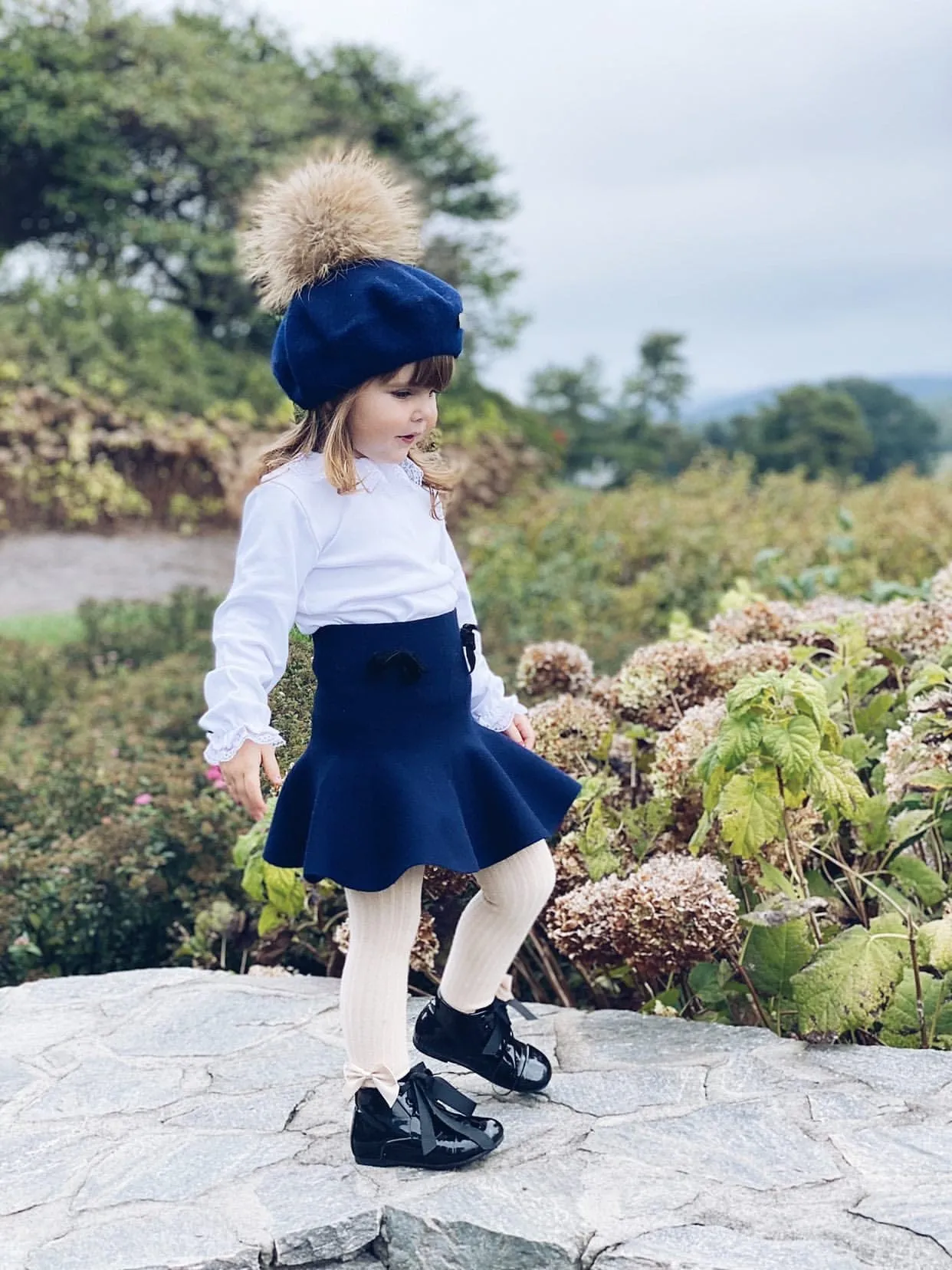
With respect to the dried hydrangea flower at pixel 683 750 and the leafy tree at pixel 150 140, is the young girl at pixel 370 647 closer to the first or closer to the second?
the dried hydrangea flower at pixel 683 750

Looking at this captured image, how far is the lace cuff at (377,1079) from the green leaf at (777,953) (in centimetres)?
86

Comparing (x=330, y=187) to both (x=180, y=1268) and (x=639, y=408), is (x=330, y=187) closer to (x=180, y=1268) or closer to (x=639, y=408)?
(x=180, y=1268)

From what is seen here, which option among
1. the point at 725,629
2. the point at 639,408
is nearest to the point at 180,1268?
the point at 725,629

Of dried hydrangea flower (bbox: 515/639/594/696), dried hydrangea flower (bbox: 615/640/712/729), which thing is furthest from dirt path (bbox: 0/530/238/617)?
dried hydrangea flower (bbox: 615/640/712/729)

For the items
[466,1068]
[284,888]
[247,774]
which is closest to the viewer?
[247,774]

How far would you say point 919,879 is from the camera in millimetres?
2918

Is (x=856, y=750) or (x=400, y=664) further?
(x=856, y=750)

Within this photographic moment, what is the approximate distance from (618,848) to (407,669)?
1.08 meters

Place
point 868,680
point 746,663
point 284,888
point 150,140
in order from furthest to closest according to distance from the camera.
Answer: point 150,140
point 868,680
point 746,663
point 284,888

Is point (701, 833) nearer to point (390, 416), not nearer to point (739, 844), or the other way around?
point (739, 844)

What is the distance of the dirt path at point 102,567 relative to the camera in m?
9.12

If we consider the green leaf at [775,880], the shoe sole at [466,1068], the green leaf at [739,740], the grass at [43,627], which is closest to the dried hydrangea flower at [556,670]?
the green leaf at [775,880]

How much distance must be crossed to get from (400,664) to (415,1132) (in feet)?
2.56

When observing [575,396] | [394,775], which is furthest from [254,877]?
[575,396]
